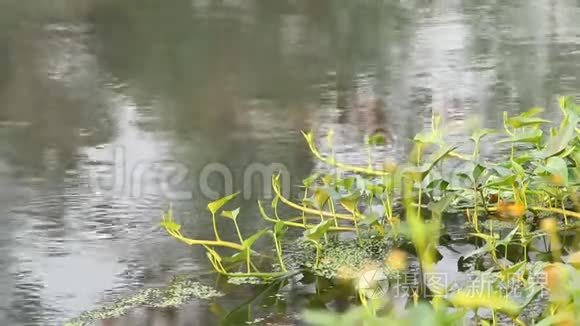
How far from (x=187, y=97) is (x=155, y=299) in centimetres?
171

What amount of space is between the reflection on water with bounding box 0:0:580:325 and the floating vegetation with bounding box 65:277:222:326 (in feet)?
0.15

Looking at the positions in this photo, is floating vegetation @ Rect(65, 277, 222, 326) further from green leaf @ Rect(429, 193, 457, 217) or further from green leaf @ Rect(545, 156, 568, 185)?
green leaf @ Rect(545, 156, 568, 185)

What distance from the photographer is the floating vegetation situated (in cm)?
202

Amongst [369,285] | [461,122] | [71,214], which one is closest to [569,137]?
[369,285]

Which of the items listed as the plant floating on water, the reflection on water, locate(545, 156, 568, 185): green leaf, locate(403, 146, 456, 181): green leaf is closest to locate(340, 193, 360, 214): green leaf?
the plant floating on water

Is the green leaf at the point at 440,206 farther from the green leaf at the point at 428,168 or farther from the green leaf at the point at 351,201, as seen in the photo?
the green leaf at the point at 351,201

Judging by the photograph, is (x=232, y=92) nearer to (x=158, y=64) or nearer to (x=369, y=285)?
(x=158, y=64)

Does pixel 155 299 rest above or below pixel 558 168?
below

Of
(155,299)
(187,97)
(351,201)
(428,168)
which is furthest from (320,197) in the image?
(187,97)

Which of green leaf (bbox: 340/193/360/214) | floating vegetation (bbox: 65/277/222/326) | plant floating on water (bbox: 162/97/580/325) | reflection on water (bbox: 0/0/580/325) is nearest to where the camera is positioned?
floating vegetation (bbox: 65/277/222/326)

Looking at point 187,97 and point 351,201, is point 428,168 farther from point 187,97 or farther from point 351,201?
point 187,97

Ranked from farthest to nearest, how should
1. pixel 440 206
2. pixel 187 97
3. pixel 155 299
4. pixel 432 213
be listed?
pixel 187 97
pixel 432 213
pixel 440 206
pixel 155 299

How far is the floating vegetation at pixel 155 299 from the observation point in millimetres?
2016

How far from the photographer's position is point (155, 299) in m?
2.08
